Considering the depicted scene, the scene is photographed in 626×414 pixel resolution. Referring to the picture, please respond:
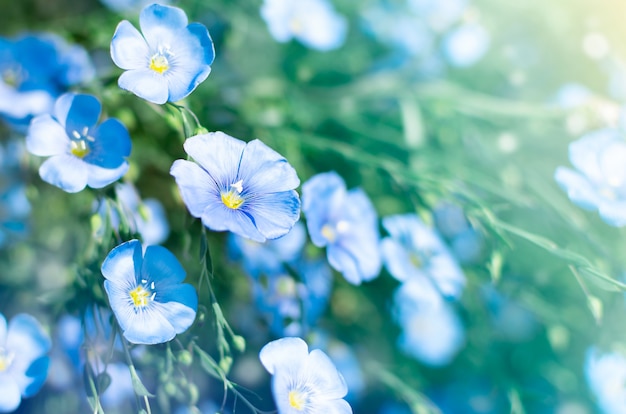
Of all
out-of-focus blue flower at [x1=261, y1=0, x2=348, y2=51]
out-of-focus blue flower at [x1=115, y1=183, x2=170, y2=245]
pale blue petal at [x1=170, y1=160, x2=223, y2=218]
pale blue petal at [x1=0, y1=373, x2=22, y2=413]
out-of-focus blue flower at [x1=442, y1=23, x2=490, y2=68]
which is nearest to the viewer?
pale blue petal at [x1=170, y1=160, x2=223, y2=218]

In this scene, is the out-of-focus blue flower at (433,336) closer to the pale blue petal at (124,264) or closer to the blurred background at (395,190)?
the blurred background at (395,190)

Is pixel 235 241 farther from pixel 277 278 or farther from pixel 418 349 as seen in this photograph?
pixel 418 349

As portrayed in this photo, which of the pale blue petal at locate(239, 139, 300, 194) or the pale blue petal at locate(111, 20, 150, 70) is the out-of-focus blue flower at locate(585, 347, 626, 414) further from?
the pale blue petal at locate(111, 20, 150, 70)

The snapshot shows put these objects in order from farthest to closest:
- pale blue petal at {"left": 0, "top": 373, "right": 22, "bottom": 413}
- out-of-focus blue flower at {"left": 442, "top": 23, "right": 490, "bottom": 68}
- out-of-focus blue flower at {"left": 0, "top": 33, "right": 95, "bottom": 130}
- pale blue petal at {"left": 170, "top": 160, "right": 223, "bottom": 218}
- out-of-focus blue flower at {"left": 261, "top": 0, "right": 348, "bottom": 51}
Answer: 1. out-of-focus blue flower at {"left": 442, "top": 23, "right": 490, "bottom": 68}
2. out-of-focus blue flower at {"left": 261, "top": 0, "right": 348, "bottom": 51}
3. out-of-focus blue flower at {"left": 0, "top": 33, "right": 95, "bottom": 130}
4. pale blue petal at {"left": 0, "top": 373, "right": 22, "bottom": 413}
5. pale blue petal at {"left": 170, "top": 160, "right": 223, "bottom": 218}

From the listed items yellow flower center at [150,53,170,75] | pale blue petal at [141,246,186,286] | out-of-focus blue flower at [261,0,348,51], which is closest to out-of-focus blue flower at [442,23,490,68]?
out-of-focus blue flower at [261,0,348,51]

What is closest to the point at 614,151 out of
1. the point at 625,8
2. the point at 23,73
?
the point at 625,8

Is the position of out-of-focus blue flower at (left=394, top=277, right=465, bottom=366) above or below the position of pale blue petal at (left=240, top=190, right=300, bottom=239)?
below
